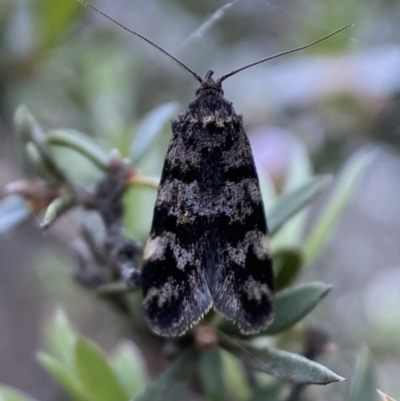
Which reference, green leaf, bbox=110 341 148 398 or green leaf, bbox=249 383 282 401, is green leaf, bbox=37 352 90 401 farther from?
green leaf, bbox=249 383 282 401

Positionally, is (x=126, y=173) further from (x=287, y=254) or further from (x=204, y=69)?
(x=204, y=69)

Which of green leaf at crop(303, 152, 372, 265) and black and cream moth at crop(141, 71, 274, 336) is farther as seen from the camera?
green leaf at crop(303, 152, 372, 265)

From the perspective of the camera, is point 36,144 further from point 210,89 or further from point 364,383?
point 364,383

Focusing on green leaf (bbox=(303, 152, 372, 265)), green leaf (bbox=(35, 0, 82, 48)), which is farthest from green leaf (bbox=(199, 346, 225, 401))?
green leaf (bbox=(35, 0, 82, 48))

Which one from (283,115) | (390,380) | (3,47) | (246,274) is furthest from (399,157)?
(3,47)

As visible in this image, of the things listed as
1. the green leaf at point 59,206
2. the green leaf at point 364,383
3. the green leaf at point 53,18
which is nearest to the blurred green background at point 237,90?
the green leaf at point 53,18

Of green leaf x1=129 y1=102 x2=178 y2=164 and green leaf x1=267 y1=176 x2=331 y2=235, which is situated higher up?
green leaf x1=129 y1=102 x2=178 y2=164

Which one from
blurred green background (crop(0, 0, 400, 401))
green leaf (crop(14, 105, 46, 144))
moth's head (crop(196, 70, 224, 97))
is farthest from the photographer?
blurred green background (crop(0, 0, 400, 401))
